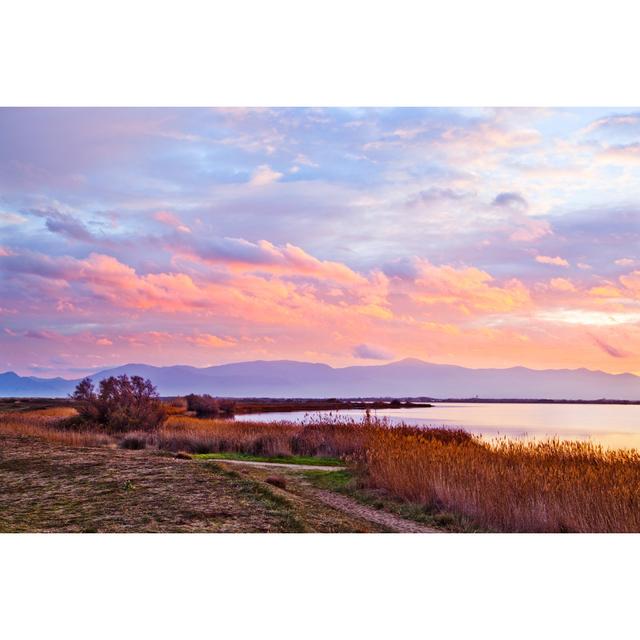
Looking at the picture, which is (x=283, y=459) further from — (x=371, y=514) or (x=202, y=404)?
(x=202, y=404)

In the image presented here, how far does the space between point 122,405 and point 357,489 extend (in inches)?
597

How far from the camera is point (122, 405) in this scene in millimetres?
25531

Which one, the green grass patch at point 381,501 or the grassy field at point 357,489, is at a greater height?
the grassy field at point 357,489

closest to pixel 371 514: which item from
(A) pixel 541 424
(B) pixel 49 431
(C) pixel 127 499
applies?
(C) pixel 127 499

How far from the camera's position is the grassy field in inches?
351

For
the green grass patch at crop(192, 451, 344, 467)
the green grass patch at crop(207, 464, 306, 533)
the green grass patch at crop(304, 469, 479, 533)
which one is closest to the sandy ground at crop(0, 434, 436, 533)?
the green grass patch at crop(207, 464, 306, 533)

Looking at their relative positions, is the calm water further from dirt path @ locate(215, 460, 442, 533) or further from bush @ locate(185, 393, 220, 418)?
bush @ locate(185, 393, 220, 418)

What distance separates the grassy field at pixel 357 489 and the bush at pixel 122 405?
822 centimetres

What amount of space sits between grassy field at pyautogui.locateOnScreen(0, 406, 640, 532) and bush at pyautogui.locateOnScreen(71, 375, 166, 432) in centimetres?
822

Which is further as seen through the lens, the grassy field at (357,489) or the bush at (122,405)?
the bush at (122,405)

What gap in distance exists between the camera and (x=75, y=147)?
15.9 m

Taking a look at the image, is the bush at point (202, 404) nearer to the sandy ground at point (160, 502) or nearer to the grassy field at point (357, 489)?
the grassy field at point (357, 489)

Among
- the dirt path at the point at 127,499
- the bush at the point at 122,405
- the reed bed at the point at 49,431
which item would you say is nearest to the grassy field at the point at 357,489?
the dirt path at the point at 127,499

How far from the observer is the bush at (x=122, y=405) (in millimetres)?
24969
